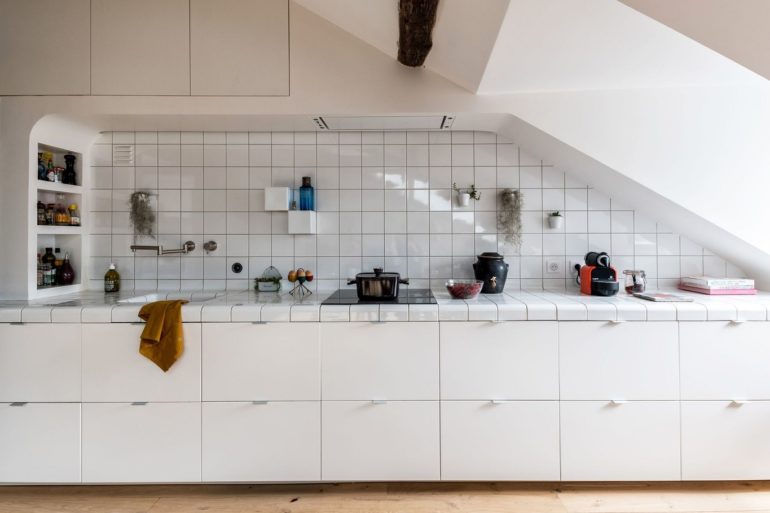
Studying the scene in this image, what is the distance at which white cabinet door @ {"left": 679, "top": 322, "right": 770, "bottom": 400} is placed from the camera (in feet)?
5.89

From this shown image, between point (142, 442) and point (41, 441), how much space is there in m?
0.46

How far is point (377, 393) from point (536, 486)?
0.90 m

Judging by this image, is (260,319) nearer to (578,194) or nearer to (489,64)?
(489,64)

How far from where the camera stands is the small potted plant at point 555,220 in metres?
2.39

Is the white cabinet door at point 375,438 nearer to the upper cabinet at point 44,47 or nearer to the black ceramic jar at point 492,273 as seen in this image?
the black ceramic jar at point 492,273

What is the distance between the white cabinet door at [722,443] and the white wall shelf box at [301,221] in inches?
81.9

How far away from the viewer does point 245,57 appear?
2043mm

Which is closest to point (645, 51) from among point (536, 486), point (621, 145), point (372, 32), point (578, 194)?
point (621, 145)

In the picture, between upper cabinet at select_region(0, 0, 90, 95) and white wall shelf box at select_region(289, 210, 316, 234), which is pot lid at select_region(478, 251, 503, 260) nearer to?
white wall shelf box at select_region(289, 210, 316, 234)

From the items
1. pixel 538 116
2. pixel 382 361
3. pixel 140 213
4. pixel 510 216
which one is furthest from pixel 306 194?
pixel 538 116

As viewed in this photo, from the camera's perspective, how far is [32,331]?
1.80 metres

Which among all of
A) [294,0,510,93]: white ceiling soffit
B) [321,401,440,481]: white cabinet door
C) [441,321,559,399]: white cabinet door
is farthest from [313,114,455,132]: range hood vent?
[321,401,440,481]: white cabinet door

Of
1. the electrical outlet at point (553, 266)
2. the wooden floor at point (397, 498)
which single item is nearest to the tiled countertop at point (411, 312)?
the electrical outlet at point (553, 266)

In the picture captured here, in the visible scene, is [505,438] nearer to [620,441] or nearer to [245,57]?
[620,441]
